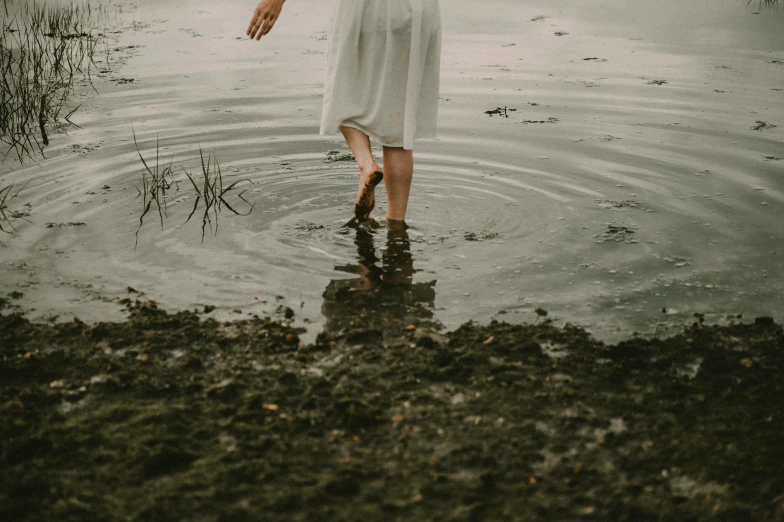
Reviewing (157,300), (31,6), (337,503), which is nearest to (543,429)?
(337,503)

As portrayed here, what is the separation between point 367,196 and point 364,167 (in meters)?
0.17

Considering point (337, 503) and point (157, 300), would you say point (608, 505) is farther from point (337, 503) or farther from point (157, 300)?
point (157, 300)

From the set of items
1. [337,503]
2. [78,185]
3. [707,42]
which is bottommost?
[337,503]

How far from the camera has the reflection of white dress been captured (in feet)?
14.3

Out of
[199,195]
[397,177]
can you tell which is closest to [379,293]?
[397,177]

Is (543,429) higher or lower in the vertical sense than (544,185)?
lower

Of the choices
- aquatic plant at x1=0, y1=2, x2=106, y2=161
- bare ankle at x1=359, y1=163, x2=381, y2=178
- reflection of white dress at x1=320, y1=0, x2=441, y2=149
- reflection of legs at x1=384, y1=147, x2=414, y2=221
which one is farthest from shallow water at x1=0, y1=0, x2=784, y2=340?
reflection of white dress at x1=320, y1=0, x2=441, y2=149

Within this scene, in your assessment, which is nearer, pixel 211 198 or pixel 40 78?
pixel 211 198

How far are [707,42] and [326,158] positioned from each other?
21.7ft

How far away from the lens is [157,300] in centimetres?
397

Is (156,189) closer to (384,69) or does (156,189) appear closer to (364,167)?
(364,167)

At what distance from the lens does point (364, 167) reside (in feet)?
15.3

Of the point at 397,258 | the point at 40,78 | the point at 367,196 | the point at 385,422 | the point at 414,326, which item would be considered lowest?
the point at 385,422

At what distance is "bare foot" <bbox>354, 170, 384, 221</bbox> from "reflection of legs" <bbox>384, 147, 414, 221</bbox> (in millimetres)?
136
